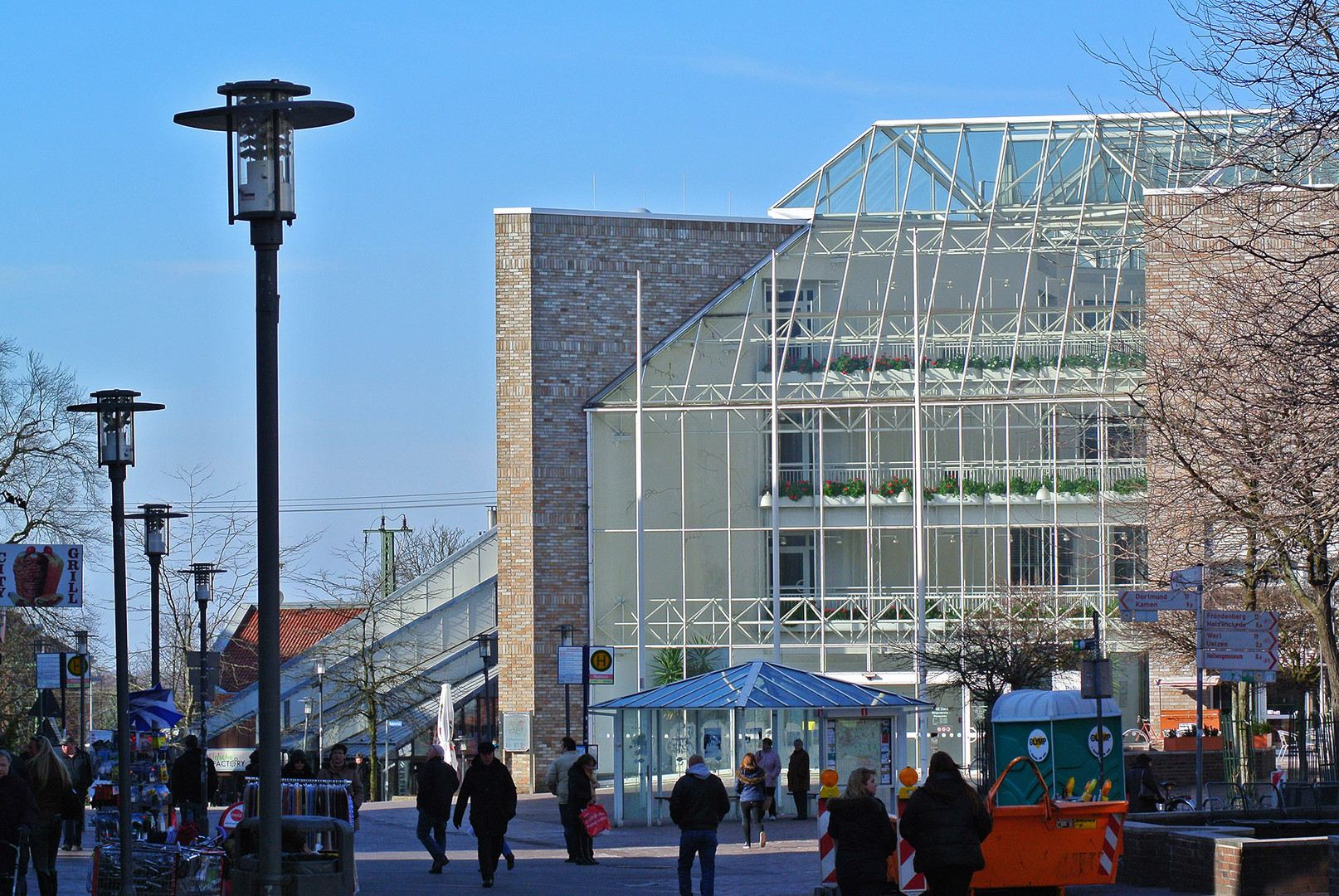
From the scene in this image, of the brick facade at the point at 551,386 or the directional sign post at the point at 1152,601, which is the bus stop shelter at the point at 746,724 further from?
the brick facade at the point at 551,386

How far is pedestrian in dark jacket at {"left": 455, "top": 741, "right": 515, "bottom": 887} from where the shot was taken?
18.2 meters

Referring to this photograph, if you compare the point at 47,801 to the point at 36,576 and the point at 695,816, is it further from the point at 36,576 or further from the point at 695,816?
the point at 36,576

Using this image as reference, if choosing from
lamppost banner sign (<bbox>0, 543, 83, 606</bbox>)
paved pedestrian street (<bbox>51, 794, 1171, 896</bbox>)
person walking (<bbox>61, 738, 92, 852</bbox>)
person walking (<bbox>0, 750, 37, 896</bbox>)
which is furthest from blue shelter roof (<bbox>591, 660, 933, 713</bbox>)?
person walking (<bbox>0, 750, 37, 896</bbox>)

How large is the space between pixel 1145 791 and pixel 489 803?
10.5m

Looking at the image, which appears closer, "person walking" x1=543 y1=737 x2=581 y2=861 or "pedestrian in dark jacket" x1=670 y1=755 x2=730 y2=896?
"pedestrian in dark jacket" x1=670 y1=755 x2=730 y2=896

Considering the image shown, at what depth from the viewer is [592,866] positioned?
21.4 meters

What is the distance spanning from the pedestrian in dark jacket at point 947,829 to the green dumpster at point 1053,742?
A: 40.5 ft

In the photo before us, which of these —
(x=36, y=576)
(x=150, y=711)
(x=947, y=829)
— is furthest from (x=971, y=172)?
(x=947, y=829)

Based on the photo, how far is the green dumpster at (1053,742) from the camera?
24.4 m

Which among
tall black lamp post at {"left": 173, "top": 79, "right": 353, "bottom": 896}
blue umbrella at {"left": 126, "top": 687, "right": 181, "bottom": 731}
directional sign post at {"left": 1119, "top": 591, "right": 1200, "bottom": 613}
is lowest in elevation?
blue umbrella at {"left": 126, "top": 687, "right": 181, "bottom": 731}

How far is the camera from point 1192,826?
17047 millimetres

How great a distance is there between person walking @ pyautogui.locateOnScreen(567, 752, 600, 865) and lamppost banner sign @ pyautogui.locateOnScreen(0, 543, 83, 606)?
10.4 m

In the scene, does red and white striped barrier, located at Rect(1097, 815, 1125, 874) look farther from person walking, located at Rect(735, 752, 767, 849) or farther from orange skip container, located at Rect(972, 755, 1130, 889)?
person walking, located at Rect(735, 752, 767, 849)

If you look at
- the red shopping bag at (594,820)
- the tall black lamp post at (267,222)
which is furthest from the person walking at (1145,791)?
the tall black lamp post at (267,222)
